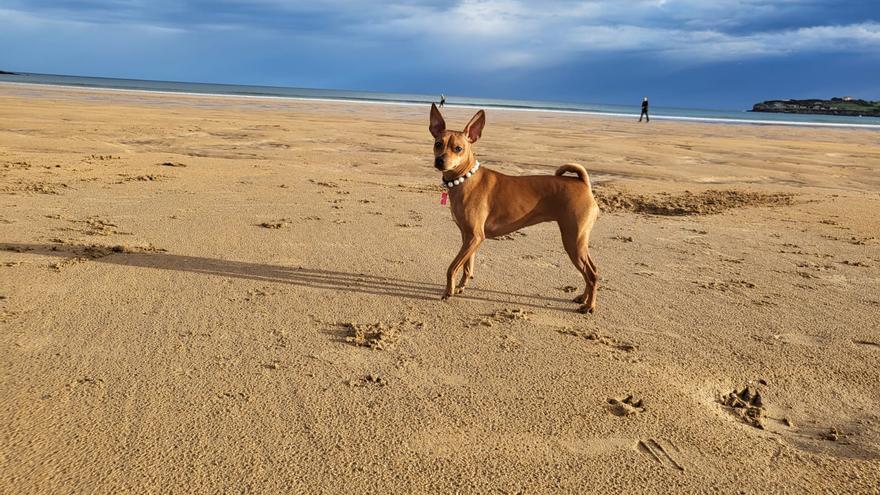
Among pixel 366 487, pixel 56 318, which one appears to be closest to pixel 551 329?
pixel 366 487

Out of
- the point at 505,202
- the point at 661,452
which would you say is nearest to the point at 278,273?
the point at 505,202

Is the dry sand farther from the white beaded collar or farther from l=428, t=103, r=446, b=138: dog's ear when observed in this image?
l=428, t=103, r=446, b=138: dog's ear

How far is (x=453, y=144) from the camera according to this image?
13.8ft

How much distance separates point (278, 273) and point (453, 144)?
171 cm

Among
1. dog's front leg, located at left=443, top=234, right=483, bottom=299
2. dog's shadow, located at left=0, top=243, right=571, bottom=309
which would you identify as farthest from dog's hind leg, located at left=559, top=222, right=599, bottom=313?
dog's front leg, located at left=443, top=234, right=483, bottom=299

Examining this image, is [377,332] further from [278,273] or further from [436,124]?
[436,124]

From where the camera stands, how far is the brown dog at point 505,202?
166 inches

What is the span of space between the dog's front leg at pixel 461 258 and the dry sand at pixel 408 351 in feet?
0.48

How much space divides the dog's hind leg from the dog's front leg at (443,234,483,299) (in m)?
0.62

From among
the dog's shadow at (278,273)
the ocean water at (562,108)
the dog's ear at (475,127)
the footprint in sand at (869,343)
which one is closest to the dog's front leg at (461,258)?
the dog's shadow at (278,273)

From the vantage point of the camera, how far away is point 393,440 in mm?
2426

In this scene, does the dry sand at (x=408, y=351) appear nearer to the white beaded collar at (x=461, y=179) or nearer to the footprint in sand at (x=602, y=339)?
the footprint in sand at (x=602, y=339)

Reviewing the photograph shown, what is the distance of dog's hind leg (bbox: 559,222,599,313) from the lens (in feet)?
13.6

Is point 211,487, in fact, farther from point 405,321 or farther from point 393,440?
point 405,321
